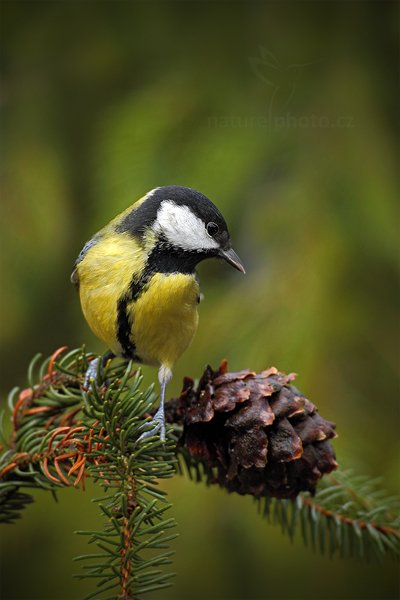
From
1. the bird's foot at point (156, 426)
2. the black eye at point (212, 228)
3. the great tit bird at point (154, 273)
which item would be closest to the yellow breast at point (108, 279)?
the great tit bird at point (154, 273)

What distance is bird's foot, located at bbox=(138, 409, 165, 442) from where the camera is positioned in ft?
2.84

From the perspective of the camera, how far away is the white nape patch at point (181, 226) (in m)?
1.22

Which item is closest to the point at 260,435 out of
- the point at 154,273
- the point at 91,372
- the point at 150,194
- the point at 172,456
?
the point at 172,456

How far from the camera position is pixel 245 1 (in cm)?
158

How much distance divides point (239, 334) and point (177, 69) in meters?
0.63

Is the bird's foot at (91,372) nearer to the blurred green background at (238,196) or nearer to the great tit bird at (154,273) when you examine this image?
the great tit bird at (154,273)

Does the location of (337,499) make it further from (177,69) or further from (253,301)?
(177,69)

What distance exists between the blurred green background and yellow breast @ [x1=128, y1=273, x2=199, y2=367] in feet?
0.39

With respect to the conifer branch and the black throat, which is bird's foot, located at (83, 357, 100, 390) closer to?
the conifer branch

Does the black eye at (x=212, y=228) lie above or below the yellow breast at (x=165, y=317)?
above

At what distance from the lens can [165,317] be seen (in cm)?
118

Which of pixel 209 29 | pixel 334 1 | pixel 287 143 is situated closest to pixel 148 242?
pixel 287 143

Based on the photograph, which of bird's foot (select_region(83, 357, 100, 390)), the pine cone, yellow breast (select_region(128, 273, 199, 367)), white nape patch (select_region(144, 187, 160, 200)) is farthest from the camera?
white nape patch (select_region(144, 187, 160, 200))

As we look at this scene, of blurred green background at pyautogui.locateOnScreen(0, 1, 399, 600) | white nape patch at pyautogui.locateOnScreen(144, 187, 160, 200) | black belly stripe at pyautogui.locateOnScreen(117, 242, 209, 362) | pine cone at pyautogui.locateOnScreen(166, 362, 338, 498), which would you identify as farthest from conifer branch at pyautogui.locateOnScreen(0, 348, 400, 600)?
white nape patch at pyautogui.locateOnScreen(144, 187, 160, 200)
